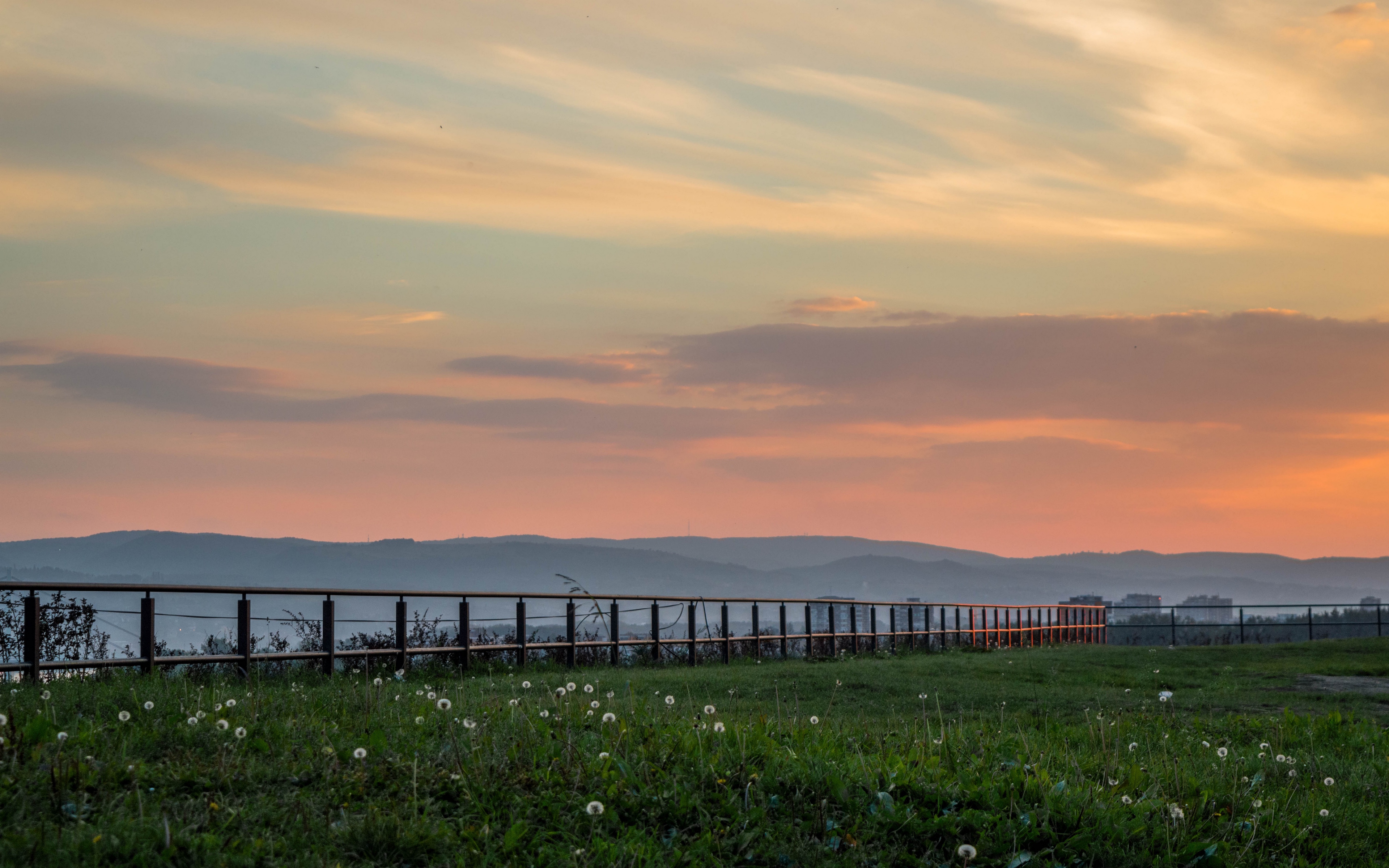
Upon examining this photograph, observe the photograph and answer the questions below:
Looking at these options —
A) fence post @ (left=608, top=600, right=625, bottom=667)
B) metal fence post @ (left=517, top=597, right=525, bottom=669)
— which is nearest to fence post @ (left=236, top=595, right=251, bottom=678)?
metal fence post @ (left=517, top=597, right=525, bottom=669)

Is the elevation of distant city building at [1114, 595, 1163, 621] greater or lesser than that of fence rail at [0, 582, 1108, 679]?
lesser

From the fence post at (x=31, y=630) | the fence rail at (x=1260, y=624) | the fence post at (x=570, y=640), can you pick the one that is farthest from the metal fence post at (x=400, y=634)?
the fence rail at (x=1260, y=624)

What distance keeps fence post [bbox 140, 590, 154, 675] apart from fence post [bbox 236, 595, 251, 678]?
3.79ft

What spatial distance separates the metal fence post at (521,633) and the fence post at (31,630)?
812 centimetres

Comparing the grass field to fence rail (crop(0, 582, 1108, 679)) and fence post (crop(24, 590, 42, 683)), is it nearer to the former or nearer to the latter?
fence rail (crop(0, 582, 1108, 679))

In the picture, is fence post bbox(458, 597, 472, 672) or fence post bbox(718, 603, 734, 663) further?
fence post bbox(718, 603, 734, 663)

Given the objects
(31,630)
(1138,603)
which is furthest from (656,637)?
(1138,603)

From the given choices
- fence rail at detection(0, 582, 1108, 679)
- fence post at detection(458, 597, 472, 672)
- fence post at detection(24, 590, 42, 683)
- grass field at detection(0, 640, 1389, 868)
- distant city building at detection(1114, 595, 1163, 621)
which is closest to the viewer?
grass field at detection(0, 640, 1389, 868)

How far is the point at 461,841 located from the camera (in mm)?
5242

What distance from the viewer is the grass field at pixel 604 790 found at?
514 centimetres

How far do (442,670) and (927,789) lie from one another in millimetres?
13440

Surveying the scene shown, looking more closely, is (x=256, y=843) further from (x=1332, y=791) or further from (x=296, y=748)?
(x=1332, y=791)

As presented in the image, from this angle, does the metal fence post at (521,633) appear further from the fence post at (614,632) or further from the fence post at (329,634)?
the fence post at (329,634)

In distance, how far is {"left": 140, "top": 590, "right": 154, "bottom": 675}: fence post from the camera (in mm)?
14587
